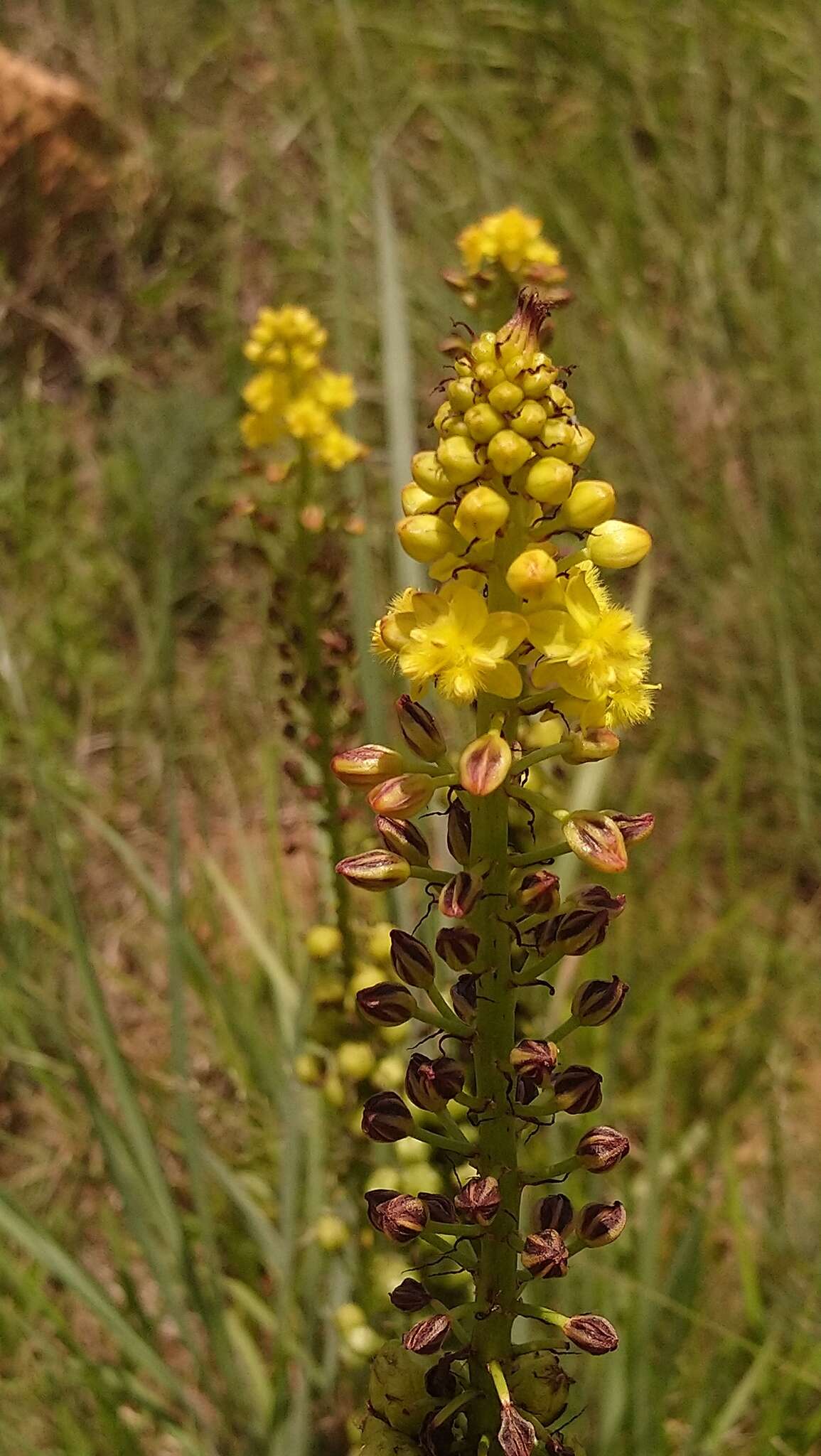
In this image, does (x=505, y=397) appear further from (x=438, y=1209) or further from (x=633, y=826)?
(x=438, y=1209)

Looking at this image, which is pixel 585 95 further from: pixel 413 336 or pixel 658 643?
pixel 658 643

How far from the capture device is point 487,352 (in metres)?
1.13

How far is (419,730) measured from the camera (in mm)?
1218

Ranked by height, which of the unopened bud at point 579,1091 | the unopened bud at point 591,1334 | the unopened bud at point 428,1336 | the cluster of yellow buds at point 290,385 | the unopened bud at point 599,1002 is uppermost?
the cluster of yellow buds at point 290,385

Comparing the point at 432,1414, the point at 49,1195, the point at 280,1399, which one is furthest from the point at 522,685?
the point at 49,1195

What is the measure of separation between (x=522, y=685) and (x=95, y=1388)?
68.4 inches

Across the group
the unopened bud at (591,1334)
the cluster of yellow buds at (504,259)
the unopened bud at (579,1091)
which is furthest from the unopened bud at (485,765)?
the cluster of yellow buds at (504,259)

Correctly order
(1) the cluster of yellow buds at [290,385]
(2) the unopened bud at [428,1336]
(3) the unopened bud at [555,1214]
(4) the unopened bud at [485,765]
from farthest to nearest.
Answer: (1) the cluster of yellow buds at [290,385], (3) the unopened bud at [555,1214], (2) the unopened bud at [428,1336], (4) the unopened bud at [485,765]

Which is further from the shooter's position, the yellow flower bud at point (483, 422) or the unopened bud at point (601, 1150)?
the unopened bud at point (601, 1150)

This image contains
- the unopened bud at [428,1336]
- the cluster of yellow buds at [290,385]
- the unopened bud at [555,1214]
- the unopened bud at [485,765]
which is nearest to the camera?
the unopened bud at [485,765]

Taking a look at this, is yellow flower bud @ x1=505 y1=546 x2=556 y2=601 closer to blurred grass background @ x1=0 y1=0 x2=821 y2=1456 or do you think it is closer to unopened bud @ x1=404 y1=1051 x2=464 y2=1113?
unopened bud @ x1=404 y1=1051 x2=464 y2=1113

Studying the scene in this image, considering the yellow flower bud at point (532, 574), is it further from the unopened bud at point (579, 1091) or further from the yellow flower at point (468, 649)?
the unopened bud at point (579, 1091)

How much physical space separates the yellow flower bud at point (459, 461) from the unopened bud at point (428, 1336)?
0.82 meters

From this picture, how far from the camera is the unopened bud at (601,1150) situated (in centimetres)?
124
